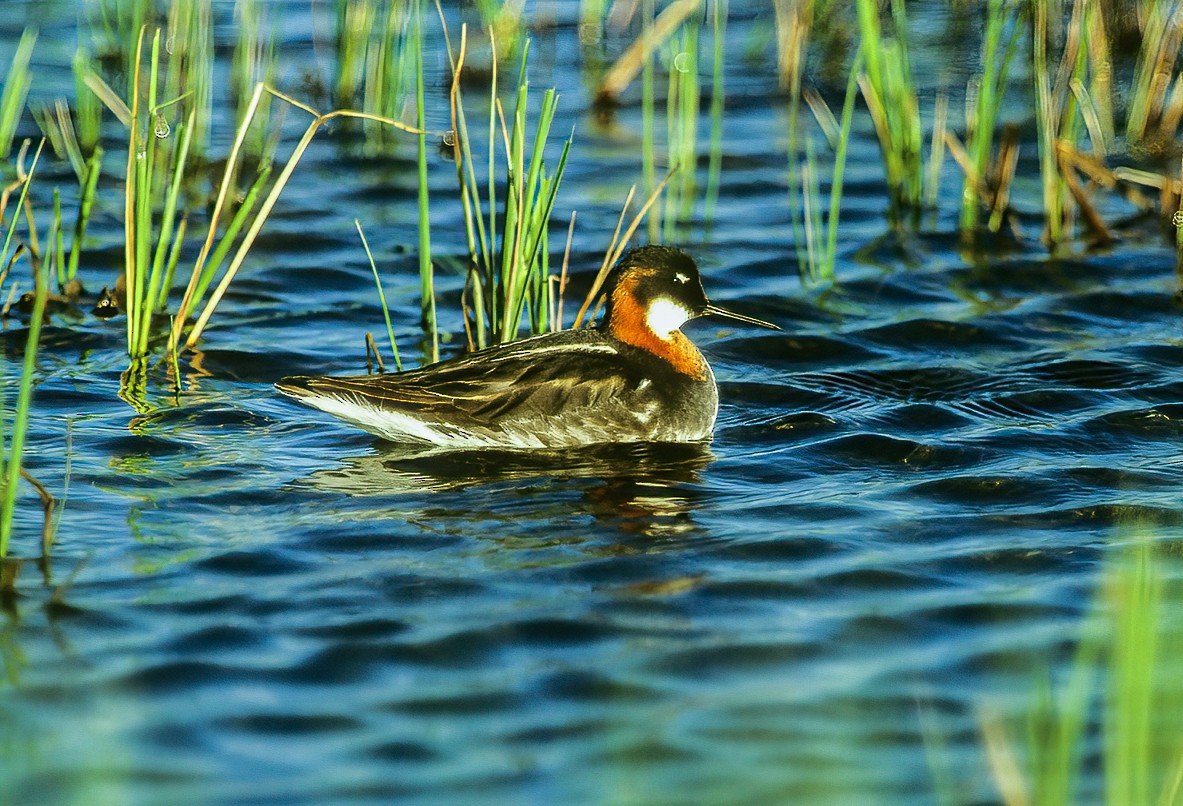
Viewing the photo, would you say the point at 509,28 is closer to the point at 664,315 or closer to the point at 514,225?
the point at 664,315

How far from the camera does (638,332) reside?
7.79 m

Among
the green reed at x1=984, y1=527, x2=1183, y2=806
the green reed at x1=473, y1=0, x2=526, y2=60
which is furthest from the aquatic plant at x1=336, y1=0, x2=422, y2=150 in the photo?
the green reed at x1=984, y1=527, x2=1183, y2=806

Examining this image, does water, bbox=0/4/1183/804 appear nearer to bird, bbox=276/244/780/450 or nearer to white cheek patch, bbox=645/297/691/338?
bird, bbox=276/244/780/450

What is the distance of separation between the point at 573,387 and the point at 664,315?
0.76 meters

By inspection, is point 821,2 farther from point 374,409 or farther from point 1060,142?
point 374,409

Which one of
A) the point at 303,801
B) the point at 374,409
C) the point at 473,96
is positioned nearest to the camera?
the point at 303,801

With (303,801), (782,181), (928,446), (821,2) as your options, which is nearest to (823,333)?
(928,446)

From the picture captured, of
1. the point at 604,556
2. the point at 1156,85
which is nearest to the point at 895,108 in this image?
the point at 1156,85

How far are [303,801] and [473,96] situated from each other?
9.76 m

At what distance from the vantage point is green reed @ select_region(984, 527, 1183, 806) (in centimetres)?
300

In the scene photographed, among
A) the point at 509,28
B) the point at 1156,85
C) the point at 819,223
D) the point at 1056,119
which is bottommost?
the point at 819,223

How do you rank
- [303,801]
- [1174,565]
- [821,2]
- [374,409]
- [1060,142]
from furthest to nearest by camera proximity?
[821,2], [1060,142], [374,409], [1174,565], [303,801]

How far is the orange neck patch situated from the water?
Result: 38cm

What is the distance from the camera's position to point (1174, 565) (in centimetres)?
588
